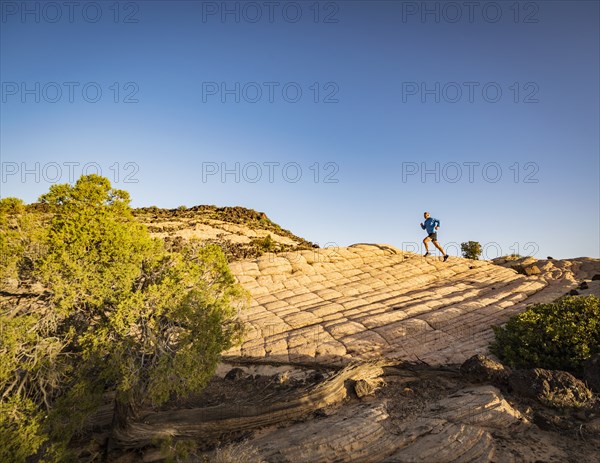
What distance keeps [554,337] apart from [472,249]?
4270 centimetres

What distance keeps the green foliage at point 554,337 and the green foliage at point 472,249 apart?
39.1m

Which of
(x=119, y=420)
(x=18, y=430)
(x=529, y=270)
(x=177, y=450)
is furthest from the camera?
(x=529, y=270)

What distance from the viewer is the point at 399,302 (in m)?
23.4

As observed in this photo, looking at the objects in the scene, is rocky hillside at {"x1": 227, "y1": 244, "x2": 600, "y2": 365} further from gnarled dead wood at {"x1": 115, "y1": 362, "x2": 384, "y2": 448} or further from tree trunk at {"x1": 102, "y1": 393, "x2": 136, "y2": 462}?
tree trunk at {"x1": 102, "y1": 393, "x2": 136, "y2": 462}

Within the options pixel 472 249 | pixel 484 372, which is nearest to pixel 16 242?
A: pixel 484 372

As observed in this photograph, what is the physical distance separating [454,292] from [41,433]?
78.4 feet

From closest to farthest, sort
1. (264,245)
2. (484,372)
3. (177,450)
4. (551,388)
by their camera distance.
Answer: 1. (177,450)
2. (551,388)
3. (484,372)
4. (264,245)

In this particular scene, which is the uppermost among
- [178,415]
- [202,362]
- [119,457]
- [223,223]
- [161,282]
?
[223,223]

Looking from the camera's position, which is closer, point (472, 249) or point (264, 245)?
point (264, 245)

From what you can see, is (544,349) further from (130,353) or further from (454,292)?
(130,353)

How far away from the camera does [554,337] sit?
1465 centimetres

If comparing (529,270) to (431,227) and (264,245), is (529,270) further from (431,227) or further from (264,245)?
(264,245)

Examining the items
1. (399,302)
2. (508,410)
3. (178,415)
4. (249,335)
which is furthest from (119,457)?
(399,302)

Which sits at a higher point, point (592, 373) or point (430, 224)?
point (430, 224)
